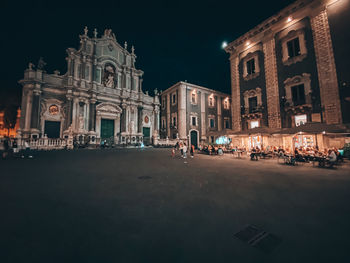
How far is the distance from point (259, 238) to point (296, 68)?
19.1 metres

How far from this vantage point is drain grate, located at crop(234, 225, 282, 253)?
2.13 metres

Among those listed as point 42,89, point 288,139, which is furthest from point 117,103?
point 288,139

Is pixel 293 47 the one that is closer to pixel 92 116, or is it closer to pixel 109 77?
pixel 109 77

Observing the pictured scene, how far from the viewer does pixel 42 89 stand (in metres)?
21.2

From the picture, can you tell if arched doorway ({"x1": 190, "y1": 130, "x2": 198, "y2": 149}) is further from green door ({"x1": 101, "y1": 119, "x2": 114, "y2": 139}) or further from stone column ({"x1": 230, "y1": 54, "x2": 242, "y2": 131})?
green door ({"x1": 101, "y1": 119, "x2": 114, "y2": 139})

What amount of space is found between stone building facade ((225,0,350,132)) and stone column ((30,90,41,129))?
26.7 meters

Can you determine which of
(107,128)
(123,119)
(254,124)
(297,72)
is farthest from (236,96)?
(107,128)

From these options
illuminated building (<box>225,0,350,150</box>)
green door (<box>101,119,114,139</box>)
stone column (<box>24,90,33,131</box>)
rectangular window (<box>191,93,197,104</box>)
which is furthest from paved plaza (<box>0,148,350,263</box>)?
rectangular window (<box>191,93,197,104</box>)

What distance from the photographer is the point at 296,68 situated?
Answer: 1544 centimetres

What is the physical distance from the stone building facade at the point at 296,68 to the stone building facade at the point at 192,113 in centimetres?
1039

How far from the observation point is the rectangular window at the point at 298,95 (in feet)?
48.8

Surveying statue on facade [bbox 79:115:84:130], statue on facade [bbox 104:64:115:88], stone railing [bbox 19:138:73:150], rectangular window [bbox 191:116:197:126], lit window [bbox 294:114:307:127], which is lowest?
stone railing [bbox 19:138:73:150]

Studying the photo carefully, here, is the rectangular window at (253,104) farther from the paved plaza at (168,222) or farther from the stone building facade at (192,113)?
the paved plaza at (168,222)

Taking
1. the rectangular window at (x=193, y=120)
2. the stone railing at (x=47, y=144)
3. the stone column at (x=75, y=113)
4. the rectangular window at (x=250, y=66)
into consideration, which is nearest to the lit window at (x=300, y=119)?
the rectangular window at (x=250, y=66)
